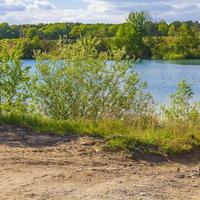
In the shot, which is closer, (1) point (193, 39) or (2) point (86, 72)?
(2) point (86, 72)

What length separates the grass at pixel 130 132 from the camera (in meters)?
8.14

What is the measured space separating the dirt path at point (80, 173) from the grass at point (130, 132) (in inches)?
13.5

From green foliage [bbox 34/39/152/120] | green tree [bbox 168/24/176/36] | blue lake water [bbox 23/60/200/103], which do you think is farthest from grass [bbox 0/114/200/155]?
green tree [bbox 168/24/176/36]

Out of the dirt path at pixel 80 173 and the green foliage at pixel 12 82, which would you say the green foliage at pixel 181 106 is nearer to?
the green foliage at pixel 12 82

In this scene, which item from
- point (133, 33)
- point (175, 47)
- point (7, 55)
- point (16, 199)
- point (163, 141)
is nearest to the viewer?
point (16, 199)

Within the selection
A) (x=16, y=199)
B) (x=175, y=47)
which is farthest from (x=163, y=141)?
(x=175, y=47)

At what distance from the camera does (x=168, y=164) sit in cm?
766

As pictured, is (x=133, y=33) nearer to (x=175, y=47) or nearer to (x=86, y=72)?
(x=175, y=47)

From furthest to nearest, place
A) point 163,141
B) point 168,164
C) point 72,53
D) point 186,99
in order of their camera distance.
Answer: point 186,99 → point 72,53 → point 163,141 → point 168,164

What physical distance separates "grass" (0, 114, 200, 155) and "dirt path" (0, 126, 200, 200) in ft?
1.13

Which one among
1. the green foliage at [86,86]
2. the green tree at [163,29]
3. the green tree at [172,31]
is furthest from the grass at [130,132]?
the green tree at [163,29]

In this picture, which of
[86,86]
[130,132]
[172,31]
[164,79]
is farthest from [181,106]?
[172,31]

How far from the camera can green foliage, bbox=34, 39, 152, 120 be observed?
1271 cm

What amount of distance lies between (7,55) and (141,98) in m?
3.74
